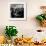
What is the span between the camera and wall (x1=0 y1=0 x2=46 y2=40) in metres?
3.12

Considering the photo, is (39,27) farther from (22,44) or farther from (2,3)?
(2,3)

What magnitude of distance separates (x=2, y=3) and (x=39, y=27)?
31.6 inches

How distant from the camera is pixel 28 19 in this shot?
10.2 ft

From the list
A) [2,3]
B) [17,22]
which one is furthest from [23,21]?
[2,3]

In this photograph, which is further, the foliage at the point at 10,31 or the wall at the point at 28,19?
the wall at the point at 28,19

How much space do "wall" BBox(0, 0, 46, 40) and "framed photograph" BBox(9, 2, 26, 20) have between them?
2.9 inches

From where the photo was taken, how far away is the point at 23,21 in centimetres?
312

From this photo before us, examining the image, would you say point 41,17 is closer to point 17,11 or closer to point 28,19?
point 28,19

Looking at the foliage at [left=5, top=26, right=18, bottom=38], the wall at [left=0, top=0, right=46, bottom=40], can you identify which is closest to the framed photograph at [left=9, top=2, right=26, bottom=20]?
the wall at [left=0, top=0, right=46, bottom=40]

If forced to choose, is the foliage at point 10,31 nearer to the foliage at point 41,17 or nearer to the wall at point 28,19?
the wall at point 28,19

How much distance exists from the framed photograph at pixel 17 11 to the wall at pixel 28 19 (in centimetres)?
7

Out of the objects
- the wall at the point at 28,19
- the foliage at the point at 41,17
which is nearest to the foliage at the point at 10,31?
the wall at the point at 28,19

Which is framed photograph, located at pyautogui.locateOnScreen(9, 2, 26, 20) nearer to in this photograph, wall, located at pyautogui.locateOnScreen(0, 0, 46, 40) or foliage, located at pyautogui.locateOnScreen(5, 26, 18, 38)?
wall, located at pyautogui.locateOnScreen(0, 0, 46, 40)

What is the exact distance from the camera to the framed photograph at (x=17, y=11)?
10.2 feet
